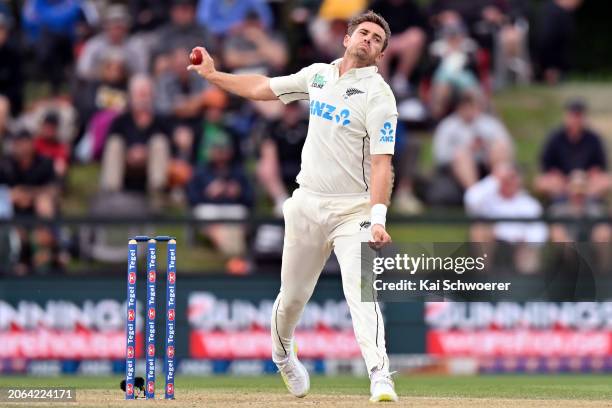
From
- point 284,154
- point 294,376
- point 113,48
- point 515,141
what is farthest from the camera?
point 515,141

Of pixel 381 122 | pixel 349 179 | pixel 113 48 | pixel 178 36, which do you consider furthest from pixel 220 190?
pixel 381 122

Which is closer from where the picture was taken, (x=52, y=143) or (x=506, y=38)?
(x=52, y=143)

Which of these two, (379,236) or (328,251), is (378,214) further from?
(328,251)

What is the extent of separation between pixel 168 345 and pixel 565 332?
641 centimetres

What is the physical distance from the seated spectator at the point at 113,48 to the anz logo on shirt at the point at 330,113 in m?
8.27

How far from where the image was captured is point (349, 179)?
29.1ft

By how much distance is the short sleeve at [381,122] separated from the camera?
865 cm

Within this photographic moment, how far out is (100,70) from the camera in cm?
1689

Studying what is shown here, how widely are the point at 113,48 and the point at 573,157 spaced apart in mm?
5548

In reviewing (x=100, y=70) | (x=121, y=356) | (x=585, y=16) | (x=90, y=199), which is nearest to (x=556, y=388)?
(x=121, y=356)

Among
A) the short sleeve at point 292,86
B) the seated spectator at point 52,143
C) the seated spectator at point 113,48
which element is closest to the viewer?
the short sleeve at point 292,86

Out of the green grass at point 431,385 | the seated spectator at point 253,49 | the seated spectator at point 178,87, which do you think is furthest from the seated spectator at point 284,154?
the green grass at point 431,385

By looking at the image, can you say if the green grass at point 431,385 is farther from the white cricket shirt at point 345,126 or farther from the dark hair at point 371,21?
the dark hair at point 371,21

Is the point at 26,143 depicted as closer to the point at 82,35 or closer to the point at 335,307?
the point at 82,35
